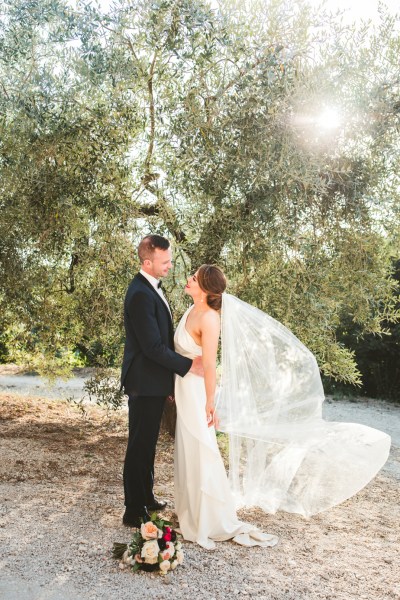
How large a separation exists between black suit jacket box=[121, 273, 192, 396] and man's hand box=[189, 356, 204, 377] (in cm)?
8

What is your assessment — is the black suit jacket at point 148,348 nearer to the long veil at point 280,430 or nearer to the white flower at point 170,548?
the long veil at point 280,430

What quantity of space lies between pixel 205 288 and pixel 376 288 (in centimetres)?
306

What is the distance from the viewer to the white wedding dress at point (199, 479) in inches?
194

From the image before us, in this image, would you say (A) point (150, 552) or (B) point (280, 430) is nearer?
(A) point (150, 552)

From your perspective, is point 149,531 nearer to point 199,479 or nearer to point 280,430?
point 199,479

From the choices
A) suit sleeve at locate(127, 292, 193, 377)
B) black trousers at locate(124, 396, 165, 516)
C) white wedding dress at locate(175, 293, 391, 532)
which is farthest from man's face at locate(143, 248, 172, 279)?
black trousers at locate(124, 396, 165, 516)

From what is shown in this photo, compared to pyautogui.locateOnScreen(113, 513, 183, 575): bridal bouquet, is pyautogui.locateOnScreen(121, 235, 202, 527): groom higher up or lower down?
higher up

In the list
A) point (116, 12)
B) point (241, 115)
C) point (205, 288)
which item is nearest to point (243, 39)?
point (241, 115)

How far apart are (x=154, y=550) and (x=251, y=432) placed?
4.92 feet

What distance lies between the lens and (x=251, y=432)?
540cm

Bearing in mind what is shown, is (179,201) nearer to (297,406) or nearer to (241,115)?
(241,115)

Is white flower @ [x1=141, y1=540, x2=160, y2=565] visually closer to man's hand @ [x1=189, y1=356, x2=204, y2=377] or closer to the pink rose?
the pink rose

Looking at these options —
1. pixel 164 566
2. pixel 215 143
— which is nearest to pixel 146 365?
pixel 164 566

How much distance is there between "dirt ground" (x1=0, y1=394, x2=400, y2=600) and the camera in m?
4.19
